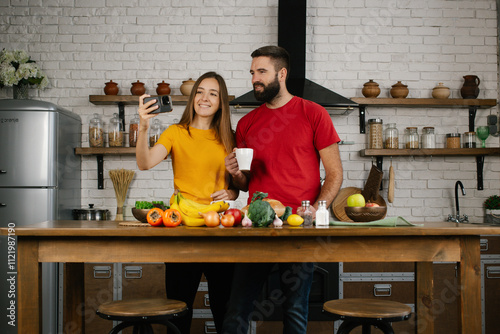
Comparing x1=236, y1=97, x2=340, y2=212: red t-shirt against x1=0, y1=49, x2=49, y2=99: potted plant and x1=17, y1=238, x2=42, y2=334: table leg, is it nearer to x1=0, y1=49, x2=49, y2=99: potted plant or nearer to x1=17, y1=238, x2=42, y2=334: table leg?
x1=17, y1=238, x2=42, y2=334: table leg

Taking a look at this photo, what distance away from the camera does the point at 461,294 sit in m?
1.80

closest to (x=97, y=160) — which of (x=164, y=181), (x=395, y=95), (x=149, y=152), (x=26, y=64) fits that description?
(x=164, y=181)

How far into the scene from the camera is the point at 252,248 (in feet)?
5.75

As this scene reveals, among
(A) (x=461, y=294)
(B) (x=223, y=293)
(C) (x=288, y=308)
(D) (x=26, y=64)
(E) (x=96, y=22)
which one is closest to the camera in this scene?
(A) (x=461, y=294)

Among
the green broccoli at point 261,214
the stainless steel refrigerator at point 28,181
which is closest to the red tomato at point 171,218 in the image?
the green broccoli at point 261,214

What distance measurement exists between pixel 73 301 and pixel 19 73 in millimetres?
2487

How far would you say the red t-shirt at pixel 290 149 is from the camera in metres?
2.27

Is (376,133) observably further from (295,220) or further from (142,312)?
(142,312)

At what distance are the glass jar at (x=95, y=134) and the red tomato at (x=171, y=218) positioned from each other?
2370 mm

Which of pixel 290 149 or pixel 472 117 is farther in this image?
pixel 472 117

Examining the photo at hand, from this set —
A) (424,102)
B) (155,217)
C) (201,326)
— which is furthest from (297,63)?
(155,217)

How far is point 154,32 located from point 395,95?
2.15 m

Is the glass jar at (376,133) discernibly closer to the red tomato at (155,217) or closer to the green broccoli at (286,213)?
the green broccoli at (286,213)

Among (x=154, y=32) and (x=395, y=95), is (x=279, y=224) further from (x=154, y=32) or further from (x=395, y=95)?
(x=154, y=32)
